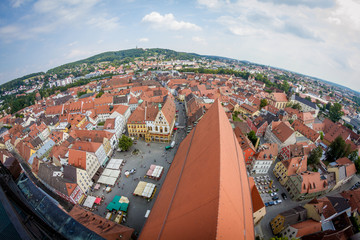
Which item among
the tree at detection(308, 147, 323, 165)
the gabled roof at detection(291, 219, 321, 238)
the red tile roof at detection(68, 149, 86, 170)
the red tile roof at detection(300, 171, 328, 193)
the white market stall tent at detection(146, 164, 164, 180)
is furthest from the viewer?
the tree at detection(308, 147, 323, 165)

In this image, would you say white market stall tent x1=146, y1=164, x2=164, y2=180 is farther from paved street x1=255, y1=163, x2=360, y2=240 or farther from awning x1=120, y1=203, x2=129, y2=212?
paved street x1=255, y1=163, x2=360, y2=240

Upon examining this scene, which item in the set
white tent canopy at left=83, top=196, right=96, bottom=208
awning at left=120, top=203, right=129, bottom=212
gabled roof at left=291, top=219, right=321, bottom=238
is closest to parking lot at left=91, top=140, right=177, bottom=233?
awning at left=120, top=203, right=129, bottom=212

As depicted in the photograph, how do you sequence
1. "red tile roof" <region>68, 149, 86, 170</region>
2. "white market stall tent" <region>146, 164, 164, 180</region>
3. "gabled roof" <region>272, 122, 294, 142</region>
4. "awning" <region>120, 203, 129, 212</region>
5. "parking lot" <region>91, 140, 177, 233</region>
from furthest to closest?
"gabled roof" <region>272, 122, 294, 142</region>
"white market stall tent" <region>146, 164, 164, 180</region>
"red tile roof" <region>68, 149, 86, 170</region>
"parking lot" <region>91, 140, 177, 233</region>
"awning" <region>120, 203, 129, 212</region>

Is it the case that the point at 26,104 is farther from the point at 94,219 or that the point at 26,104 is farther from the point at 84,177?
the point at 94,219

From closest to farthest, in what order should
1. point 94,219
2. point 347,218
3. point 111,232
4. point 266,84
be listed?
point 111,232 < point 94,219 < point 347,218 < point 266,84

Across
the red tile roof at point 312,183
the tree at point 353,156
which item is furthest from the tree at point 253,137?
the tree at point 353,156

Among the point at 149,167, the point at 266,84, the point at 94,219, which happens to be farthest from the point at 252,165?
the point at 266,84
